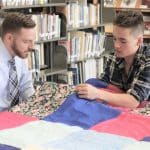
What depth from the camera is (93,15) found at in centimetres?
445

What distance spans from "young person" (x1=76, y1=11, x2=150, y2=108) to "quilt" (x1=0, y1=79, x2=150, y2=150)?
63 millimetres

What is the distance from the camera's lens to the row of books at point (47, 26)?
145 inches

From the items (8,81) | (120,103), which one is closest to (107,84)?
(120,103)

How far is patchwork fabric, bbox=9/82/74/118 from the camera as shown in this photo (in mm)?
2010

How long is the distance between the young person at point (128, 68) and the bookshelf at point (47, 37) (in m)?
1.38

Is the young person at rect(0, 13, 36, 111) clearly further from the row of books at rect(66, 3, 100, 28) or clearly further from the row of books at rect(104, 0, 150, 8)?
the row of books at rect(104, 0, 150, 8)

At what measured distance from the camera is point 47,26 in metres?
3.77

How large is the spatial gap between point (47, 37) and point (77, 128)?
7.09 feet

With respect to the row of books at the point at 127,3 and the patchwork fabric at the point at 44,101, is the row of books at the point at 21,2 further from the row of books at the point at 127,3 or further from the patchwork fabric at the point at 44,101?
the row of books at the point at 127,3

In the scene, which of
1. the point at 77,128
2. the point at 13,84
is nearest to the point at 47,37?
the point at 13,84

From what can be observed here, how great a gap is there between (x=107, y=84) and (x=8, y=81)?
2.04ft

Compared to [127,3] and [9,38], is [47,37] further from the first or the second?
[127,3]

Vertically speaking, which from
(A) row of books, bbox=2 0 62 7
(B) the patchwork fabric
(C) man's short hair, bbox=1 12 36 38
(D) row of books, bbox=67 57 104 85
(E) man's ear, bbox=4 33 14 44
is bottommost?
(D) row of books, bbox=67 57 104 85

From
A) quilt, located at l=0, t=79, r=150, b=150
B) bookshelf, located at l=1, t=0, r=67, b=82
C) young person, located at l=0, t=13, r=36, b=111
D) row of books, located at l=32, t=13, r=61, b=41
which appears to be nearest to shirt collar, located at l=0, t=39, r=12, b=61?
young person, located at l=0, t=13, r=36, b=111
